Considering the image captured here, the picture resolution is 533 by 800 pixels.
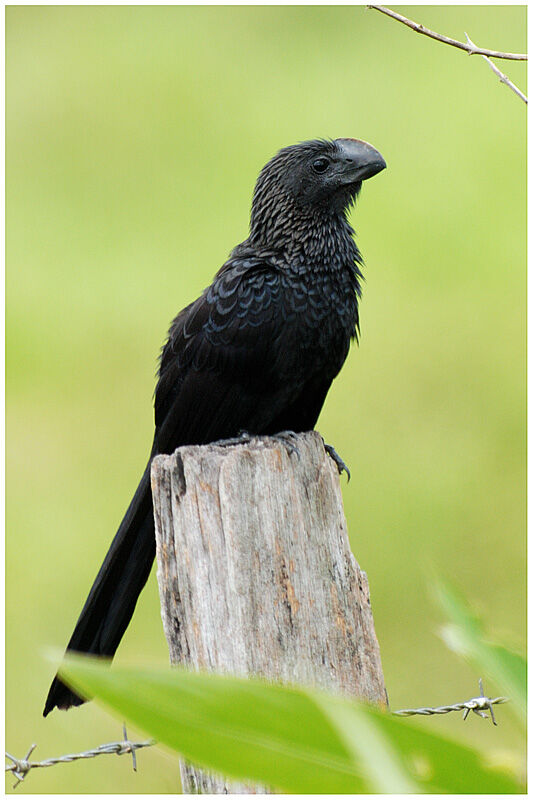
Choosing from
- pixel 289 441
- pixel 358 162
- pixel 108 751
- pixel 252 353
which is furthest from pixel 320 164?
pixel 108 751

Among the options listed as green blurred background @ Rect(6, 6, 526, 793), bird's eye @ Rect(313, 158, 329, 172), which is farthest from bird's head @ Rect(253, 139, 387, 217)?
green blurred background @ Rect(6, 6, 526, 793)

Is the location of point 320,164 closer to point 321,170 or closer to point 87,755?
point 321,170

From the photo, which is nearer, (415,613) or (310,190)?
(310,190)

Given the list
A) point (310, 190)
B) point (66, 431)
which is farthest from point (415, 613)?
point (310, 190)

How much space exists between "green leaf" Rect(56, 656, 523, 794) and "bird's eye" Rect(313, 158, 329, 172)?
2722 millimetres

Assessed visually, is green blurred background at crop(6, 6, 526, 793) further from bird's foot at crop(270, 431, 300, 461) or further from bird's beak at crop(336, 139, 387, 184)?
bird's foot at crop(270, 431, 300, 461)

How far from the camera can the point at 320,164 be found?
3072 millimetres

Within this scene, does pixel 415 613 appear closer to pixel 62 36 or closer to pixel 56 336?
pixel 56 336

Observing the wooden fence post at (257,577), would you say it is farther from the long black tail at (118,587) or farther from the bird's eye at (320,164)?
the bird's eye at (320,164)

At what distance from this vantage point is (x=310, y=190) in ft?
10.2

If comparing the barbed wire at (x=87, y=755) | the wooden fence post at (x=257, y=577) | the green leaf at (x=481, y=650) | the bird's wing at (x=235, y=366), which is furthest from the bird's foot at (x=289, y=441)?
the green leaf at (x=481, y=650)

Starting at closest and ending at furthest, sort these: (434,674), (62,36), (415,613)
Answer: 1. (434,674)
2. (415,613)
3. (62,36)

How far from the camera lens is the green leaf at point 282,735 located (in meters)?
0.49

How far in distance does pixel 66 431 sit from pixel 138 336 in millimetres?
927
